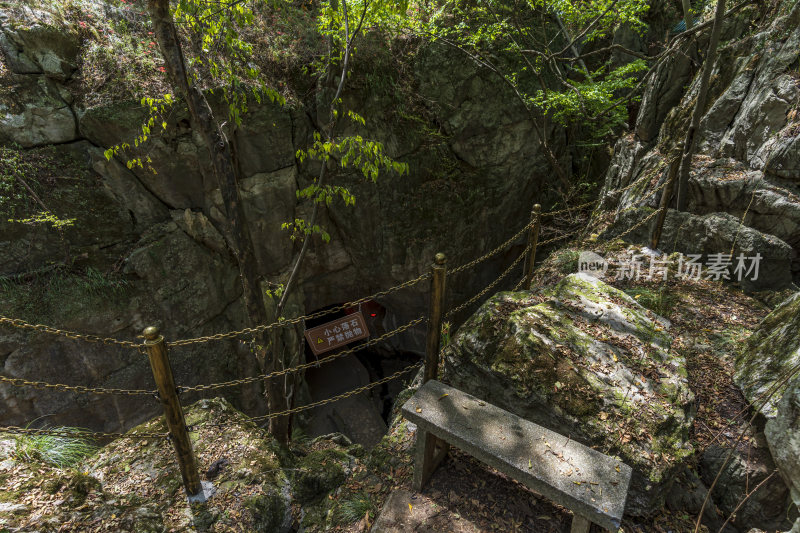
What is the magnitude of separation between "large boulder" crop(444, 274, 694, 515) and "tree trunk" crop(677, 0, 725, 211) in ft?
8.12

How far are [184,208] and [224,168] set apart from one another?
4522 millimetres

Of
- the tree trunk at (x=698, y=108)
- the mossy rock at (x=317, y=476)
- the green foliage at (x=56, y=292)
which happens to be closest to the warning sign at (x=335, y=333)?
the mossy rock at (x=317, y=476)

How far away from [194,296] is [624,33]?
11.5 m

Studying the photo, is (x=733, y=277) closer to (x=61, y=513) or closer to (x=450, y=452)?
(x=450, y=452)

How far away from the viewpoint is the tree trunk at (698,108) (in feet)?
14.7

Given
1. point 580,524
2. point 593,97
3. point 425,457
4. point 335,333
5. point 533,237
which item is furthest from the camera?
point 335,333

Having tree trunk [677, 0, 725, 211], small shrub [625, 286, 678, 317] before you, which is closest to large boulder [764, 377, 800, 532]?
small shrub [625, 286, 678, 317]

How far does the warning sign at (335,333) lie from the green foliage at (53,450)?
12.3ft

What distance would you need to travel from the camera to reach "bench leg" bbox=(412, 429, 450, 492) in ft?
8.88

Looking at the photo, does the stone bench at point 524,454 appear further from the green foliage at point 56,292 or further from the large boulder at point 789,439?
the green foliage at point 56,292

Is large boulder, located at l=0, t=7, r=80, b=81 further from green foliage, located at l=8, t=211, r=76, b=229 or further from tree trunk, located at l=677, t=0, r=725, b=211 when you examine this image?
tree trunk, located at l=677, t=0, r=725, b=211

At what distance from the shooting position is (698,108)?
15.5 feet

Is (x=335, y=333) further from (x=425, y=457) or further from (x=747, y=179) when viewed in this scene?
(x=747, y=179)

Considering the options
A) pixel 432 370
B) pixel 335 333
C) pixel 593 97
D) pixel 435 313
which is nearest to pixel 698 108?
pixel 593 97
